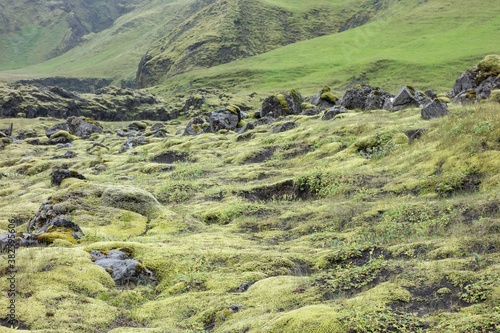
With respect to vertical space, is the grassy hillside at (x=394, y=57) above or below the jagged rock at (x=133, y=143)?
above

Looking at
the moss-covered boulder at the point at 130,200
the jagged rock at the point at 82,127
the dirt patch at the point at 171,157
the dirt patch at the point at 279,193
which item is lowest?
the jagged rock at the point at 82,127

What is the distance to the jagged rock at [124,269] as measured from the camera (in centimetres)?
1555

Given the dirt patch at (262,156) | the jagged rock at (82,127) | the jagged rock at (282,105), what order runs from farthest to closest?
the jagged rock at (82,127) → the jagged rock at (282,105) → the dirt patch at (262,156)

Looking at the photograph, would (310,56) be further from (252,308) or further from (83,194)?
(252,308)

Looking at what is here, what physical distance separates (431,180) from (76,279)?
1770cm

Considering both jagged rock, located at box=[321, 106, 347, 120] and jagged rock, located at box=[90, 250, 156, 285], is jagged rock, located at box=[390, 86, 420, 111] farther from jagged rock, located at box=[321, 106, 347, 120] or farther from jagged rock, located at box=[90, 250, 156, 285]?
jagged rock, located at box=[90, 250, 156, 285]

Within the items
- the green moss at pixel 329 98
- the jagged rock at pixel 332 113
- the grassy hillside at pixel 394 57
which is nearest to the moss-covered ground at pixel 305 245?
the jagged rock at pixel 332 113

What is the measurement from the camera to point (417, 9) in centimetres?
19775

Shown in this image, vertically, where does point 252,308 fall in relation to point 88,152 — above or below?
above

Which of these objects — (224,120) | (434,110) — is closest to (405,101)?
(434,110)

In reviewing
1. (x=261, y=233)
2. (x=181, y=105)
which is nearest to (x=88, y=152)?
(x=261, y=233)

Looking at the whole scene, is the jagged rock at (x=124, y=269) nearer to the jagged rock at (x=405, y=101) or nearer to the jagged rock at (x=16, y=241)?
the jagged rock at (x=16, y=241)

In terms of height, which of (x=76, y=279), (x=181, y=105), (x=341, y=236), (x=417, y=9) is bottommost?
(x=181, y=105)

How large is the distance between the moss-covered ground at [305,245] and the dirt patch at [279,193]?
141 millimetres
